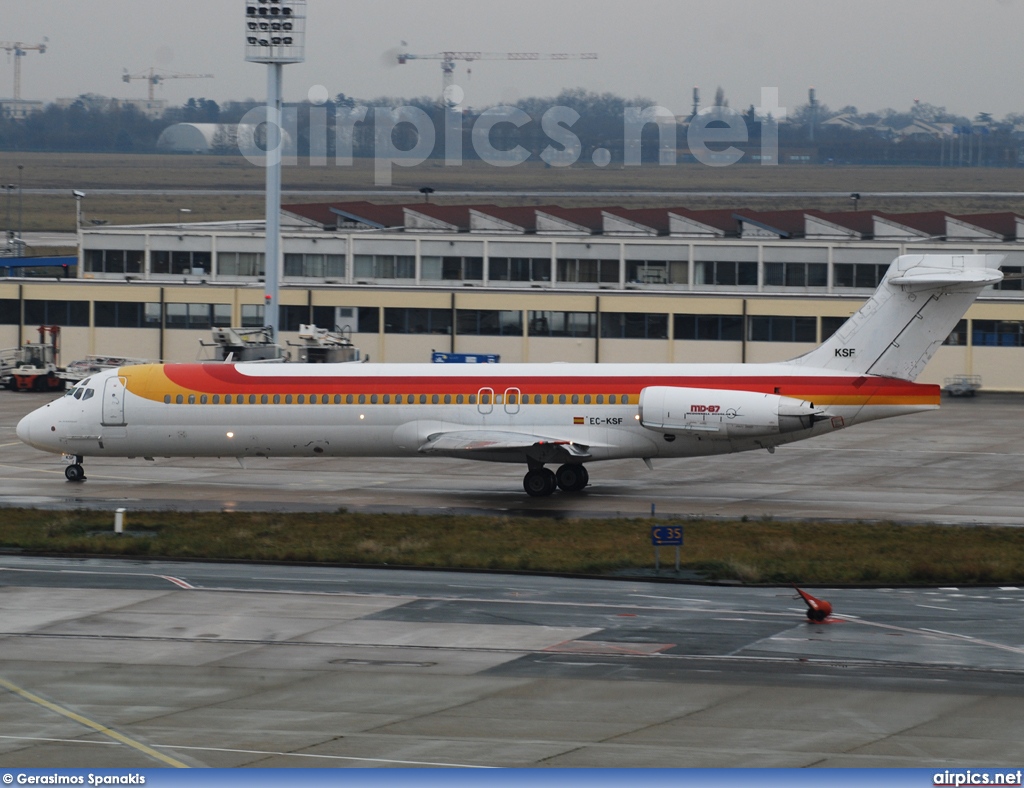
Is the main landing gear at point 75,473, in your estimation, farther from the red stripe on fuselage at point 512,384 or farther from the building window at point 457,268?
the building window at point 457,268

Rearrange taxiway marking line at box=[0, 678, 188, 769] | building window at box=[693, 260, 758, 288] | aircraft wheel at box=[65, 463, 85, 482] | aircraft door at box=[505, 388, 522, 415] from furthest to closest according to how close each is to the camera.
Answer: building window at box=[693, 260, 758, 288] < aircraft wheel at box=[65, 463, 85, 482] < aircraft door at box=[505, 388, 522, 415] < taxiway marking line at box=[0, 678, 188, 769]

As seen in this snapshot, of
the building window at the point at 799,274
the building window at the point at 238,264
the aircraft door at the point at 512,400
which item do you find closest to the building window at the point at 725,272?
the building window at the point at 799,274

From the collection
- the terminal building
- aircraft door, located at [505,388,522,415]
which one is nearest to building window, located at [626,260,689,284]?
the terminal building

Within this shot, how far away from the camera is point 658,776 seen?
1434cm

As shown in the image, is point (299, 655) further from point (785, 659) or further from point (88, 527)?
point (88, 527)

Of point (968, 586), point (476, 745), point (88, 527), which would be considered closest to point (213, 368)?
point (88, 527)

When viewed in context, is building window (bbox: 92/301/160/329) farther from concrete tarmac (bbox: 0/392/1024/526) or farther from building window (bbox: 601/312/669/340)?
building window (bbox: 601/312/669/340)

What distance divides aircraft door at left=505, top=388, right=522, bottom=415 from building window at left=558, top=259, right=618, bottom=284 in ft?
129

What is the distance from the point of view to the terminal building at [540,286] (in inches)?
2613

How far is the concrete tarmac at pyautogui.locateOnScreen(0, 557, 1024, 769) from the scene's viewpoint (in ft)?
53.5

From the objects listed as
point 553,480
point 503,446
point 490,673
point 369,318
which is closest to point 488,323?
point 369,318

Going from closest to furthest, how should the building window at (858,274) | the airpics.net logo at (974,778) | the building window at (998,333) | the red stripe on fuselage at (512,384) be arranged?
1. the airpics.net logo at (974,778)
2. the red stripe on fuselage at (512,384)
3. the building window at (998,333)
4. the building window at (858,274)

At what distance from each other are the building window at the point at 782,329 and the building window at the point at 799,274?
8231 millimetres

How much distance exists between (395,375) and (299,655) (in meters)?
18.4
